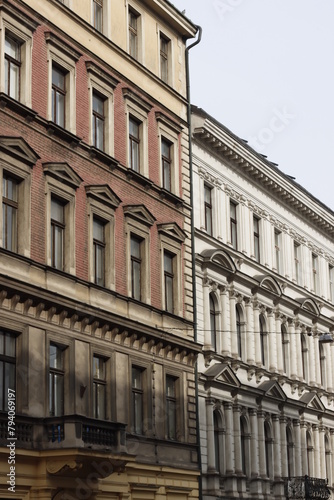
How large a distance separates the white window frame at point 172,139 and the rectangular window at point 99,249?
16.6ft

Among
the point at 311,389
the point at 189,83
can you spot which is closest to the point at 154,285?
the point at 189,83

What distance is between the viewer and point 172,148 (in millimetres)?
37594

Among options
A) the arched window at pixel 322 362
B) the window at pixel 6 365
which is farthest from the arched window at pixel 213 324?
the window at pixel 6 365

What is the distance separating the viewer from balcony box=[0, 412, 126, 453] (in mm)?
26391

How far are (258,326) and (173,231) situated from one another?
9021 mm

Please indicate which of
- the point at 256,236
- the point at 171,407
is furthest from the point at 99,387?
the point at 256,236

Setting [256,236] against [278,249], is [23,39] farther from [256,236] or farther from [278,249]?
[278,249]

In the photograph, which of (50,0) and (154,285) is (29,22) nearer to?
(50,0)

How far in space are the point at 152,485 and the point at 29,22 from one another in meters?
13.9

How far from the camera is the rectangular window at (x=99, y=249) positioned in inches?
1245

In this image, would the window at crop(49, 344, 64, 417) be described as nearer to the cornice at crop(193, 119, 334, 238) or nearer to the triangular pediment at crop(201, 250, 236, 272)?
the triangular pediment at crop(201, 250, 236, 272)

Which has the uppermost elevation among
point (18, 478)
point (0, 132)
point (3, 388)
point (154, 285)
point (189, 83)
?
point (189, 83)

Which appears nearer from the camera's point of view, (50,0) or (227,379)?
(50,0)

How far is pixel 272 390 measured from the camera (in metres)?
43.3
